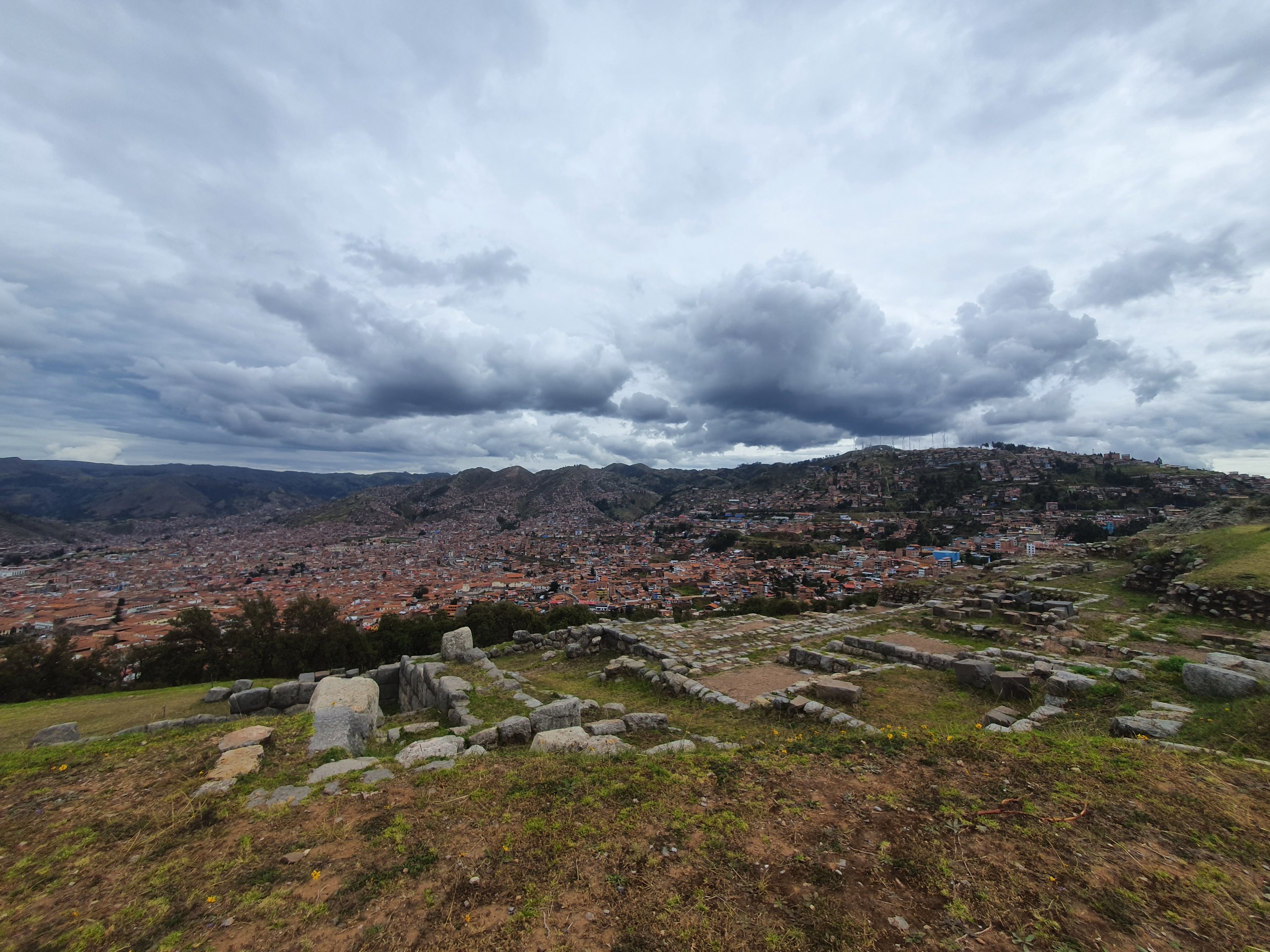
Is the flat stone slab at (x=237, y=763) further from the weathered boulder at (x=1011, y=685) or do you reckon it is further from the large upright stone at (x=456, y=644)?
the weathered boulder at (x=1011, y=685)

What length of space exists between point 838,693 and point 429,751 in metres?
8.49

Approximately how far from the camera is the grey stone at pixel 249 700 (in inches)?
526

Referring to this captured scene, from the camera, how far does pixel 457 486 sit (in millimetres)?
197000

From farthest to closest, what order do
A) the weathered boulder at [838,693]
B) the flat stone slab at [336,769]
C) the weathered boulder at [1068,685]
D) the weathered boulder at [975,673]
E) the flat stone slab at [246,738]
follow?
the weathered boulder at [975,673]
the weathered boulder at [838,693]
the weathered boulder at [1068,685]
the flat stone slab at [246,738]
the flat stone slab at [336,769]

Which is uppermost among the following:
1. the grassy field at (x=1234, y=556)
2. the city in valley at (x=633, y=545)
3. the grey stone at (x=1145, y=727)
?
the grassy field at (x=1234, y=556)

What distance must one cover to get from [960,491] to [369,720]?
413 feet

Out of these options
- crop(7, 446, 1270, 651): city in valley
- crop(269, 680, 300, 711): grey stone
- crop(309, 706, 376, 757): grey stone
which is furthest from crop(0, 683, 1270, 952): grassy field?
crop(7, 446, 1270, 651): city in valley

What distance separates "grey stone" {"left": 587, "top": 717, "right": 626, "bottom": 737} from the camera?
8766 mm

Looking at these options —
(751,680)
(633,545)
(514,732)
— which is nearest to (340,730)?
(514,732)

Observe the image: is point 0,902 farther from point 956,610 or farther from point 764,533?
point 764,533

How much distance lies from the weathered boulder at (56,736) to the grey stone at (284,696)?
4773mm

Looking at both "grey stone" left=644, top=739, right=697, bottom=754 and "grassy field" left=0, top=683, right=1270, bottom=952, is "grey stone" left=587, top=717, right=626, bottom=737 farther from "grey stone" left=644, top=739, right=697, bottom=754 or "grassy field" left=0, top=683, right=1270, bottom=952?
"grassy field" left=0, top=683, right=1270, bottom=952

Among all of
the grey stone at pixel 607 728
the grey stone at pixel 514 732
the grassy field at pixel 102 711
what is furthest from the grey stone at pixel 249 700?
the grey stone at pixel 607 728

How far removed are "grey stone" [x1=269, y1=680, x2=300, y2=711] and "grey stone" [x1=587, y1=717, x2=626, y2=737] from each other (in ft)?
36.9
